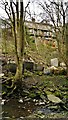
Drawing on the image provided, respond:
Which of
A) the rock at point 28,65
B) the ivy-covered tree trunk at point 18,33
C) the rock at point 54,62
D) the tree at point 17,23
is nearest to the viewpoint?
the tree at point 17,23

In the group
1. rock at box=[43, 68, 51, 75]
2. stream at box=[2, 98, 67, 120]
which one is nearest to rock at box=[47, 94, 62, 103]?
stream at box=[2, 98, 67, 120]

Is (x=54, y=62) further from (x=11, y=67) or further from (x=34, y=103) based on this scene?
(x=34, y=103)

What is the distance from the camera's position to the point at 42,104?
8.49 ft

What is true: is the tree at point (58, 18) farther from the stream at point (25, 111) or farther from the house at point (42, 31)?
the stream at point (25, 111)

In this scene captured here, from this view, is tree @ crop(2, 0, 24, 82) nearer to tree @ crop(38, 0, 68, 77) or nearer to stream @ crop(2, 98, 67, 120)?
stream @ crop(2, 98, 67, 120)

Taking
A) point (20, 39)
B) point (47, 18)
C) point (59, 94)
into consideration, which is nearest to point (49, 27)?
point (47, 18)

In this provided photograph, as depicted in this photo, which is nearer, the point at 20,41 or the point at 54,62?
the point at 20,41

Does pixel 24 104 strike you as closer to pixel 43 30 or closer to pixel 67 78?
pixel 67 78

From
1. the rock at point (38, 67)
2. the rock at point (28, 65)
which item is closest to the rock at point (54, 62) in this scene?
the rock at point (38, 67)

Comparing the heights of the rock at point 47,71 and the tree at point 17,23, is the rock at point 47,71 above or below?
below

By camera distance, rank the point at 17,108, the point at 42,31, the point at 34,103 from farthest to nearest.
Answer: the point at 42,31
the point at 34,103
the point at 17,108

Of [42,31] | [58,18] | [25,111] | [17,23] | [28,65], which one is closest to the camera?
[25,111]

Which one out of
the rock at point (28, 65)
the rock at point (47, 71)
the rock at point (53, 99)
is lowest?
the rock at point (47, 71)

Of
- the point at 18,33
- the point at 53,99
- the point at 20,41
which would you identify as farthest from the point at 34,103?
the point at 18,33
